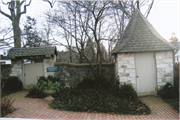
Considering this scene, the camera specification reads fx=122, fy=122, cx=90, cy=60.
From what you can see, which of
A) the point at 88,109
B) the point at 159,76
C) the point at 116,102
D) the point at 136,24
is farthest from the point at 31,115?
the point at 136,24

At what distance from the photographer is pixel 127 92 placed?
566 cm

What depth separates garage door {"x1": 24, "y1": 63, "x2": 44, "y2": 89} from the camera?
330 inches

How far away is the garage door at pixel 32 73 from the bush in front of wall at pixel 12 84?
461 millimetres

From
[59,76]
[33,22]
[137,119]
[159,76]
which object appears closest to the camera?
[137,119]

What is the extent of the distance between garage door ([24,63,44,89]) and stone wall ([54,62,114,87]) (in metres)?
1.22

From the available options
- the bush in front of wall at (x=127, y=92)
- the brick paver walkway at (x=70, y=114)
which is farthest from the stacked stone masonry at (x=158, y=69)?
the brick paver walkway at (x=70, y=114)

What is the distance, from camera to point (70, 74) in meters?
8.46

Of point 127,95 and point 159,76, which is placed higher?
point 159,76

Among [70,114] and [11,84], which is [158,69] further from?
[11,84]

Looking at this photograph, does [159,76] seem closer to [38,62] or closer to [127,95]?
[127,95]

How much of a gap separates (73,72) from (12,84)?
384cm

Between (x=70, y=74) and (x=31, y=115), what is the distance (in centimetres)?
440

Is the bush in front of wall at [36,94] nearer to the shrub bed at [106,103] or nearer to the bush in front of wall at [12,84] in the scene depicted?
the shrub bed at [106,103]

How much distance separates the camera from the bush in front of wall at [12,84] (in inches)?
290
